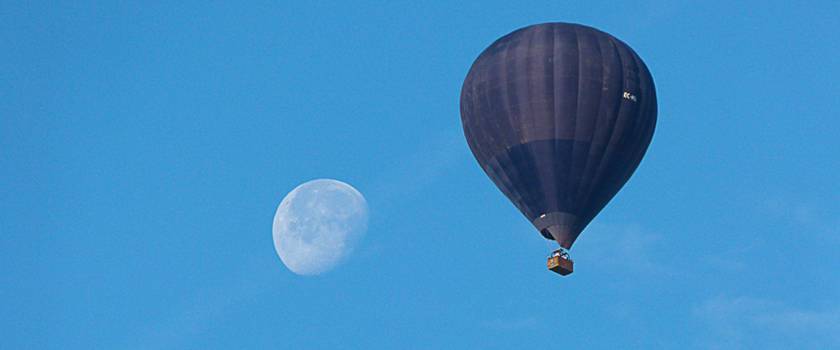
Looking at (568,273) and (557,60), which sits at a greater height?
(557,60)

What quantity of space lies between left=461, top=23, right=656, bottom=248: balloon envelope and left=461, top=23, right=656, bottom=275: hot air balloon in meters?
0.04

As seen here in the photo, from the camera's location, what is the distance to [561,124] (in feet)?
276

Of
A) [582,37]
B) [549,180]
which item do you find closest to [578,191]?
[549,180]

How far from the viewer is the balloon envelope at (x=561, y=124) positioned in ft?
276

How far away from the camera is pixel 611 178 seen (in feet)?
279

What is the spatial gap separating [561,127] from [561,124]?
0.40ft

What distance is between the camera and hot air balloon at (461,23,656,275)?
84188mm

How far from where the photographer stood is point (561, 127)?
8425 cm

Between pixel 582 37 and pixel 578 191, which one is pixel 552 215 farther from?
pixel 582 37

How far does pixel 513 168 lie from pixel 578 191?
2.91 m

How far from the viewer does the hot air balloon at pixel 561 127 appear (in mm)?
84188

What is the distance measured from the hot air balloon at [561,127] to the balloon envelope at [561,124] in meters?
0.04

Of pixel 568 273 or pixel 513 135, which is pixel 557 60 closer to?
pixel 513 135

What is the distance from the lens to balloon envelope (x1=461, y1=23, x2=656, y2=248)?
84.2 meters
